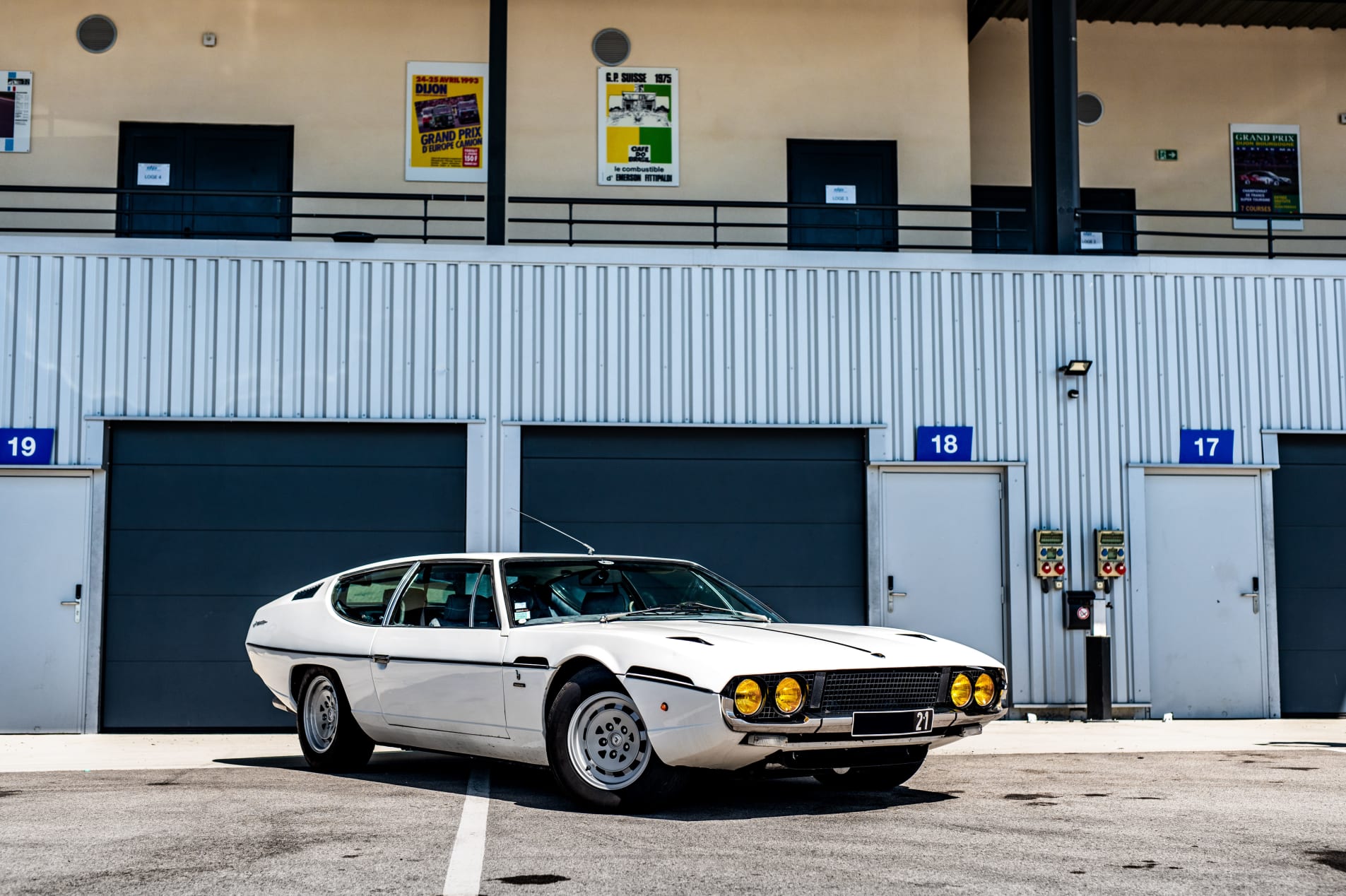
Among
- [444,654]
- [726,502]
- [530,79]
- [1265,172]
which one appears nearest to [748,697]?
[444,654]

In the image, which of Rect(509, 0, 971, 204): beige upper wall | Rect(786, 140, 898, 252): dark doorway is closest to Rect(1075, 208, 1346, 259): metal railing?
Rect(509, 0, 971, 204): beige upper wall

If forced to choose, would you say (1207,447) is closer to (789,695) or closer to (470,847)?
(789,695)

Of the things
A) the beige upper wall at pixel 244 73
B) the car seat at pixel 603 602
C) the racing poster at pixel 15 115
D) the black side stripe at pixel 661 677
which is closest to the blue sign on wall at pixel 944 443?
the car seat at pixel 603 602

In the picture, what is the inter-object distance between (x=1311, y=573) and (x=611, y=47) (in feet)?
28.7

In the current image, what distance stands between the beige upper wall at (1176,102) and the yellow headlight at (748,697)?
1118 cm

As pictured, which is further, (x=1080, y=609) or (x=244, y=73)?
(x=244, y=73)

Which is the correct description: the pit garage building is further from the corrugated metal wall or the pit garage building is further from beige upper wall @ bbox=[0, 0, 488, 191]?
beige upper wall @ bbox=[0, 0, 488, 191]

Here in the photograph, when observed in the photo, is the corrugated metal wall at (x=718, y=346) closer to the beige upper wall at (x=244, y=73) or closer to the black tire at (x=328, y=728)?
the beige upper wall at (x=244, y=73)

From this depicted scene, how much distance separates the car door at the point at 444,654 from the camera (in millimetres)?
7203

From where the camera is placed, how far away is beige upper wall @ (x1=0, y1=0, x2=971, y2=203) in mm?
14594

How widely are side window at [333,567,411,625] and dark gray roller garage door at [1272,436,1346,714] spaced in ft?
28.3

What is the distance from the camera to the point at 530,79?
14930mm

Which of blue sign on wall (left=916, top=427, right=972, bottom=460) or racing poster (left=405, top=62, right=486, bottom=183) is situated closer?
blue sign on wall (left=916, top=427, right=972, bottom=460)

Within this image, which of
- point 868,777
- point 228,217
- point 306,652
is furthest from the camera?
point 228,217
